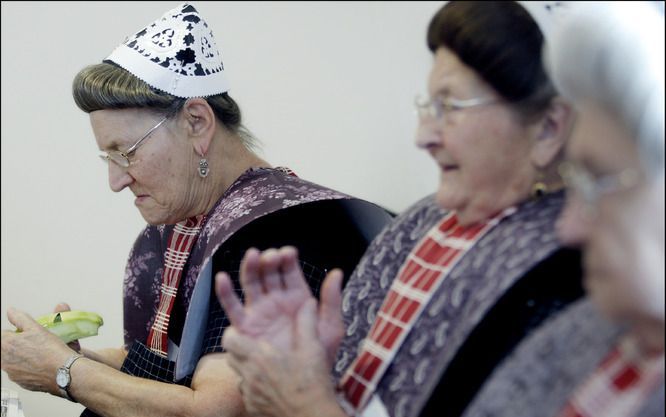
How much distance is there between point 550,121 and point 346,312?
1.57 feet

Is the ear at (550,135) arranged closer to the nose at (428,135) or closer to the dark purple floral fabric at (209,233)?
the nose at (428,135)

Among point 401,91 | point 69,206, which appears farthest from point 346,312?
point 69,206

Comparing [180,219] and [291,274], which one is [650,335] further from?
[180,219]

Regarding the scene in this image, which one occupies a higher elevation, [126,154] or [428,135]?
[428,135]

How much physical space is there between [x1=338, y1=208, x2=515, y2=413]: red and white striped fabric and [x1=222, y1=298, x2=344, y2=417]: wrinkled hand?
3.5 inches

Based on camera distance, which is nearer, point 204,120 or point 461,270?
point 461,270

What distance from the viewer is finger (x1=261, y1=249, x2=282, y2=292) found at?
Result: 1311mm

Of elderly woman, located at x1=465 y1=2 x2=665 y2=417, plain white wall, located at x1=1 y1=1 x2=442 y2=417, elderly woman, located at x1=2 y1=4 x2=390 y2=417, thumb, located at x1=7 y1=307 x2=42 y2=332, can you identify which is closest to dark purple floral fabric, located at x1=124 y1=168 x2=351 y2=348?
elderly woman, located at x1=2 y1=4 x2=390 y2=417

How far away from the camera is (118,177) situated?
7.07 ft

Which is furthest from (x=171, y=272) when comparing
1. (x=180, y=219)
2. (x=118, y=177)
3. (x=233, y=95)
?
(x=233, y=95)

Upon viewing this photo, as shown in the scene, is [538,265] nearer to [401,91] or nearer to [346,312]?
[346,312]

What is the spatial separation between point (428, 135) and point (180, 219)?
971 mm

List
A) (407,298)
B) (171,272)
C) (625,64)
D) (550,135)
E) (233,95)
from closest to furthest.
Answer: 1. (625,64)
2. (550,135)
3. (407,298)
4. (171,272)
5. (233,95)

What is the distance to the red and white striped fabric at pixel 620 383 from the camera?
999 millimetres
